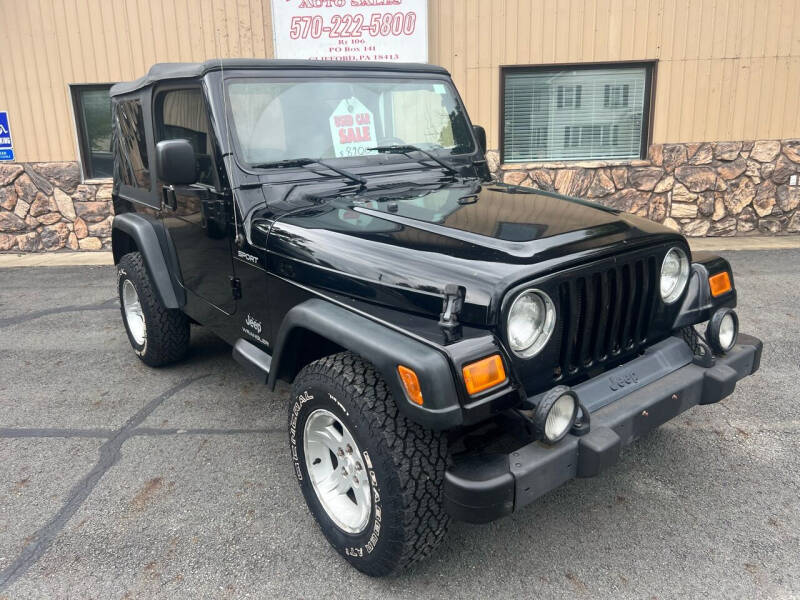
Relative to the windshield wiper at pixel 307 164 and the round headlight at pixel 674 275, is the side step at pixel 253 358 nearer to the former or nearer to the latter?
the windshield wiper at pixel 307 164

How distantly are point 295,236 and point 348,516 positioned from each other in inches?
46.2

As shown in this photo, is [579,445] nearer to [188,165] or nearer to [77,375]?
[188,165]

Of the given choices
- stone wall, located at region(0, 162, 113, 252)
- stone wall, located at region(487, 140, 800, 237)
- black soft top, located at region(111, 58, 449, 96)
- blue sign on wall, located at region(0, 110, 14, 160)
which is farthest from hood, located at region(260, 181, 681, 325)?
blue sign on wall, located at region(0, 110, 14, 160)

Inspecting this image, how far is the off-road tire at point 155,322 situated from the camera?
13.5 ft

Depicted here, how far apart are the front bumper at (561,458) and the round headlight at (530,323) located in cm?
30

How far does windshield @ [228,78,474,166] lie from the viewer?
3.07 m

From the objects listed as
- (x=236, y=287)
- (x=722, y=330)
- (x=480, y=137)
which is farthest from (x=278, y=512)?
(x=480, y=137)

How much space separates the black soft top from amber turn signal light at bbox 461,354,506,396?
200 centimetres

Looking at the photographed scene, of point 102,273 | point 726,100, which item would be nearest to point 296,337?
point 102,273

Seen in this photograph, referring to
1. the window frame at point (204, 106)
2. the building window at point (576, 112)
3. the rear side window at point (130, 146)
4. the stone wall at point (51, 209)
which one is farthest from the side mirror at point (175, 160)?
the stone wall at point (51, 209)

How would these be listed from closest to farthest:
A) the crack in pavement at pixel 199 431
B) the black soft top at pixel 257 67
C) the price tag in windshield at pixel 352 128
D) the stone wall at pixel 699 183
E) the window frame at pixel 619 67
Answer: the black soft top at pixel 257 67 → the price tag in windshield at pixel 352 128 → the crack in pavement at pixel 199 431 → the window frame at pixel 619 67 → the stone wall at pixel 699 183

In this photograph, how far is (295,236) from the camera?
8.82 ft

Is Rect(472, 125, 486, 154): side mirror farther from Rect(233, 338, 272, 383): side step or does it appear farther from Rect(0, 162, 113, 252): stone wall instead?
Rect(0, 162, 113, 252): stone wall

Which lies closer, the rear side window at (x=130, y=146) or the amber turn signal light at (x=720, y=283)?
the amber turn signal light at (x=720, y=283)
